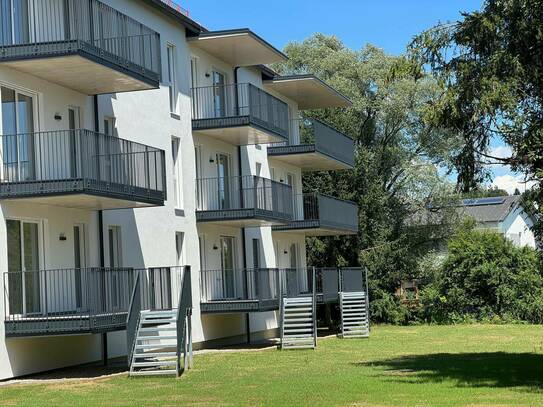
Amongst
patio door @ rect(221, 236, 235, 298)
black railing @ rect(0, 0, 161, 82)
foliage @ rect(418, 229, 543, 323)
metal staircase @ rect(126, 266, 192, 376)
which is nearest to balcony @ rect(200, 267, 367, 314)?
patio door @ rect(221, 236, 235, 298)

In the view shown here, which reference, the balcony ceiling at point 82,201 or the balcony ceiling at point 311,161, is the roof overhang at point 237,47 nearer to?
the balcony ceiling at point 311,161

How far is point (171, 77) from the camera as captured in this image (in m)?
30.3

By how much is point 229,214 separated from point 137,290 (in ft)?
27.2

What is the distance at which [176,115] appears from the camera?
30.4 m

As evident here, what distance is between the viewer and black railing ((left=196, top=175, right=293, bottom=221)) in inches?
1238

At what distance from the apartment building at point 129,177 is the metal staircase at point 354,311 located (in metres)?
2.87

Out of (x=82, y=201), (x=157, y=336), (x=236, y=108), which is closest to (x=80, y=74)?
(x=82, y=201)

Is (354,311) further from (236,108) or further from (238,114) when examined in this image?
(236,108)

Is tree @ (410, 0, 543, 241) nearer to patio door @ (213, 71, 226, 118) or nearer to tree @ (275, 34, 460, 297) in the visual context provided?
patio door @ (213, 71, 226, 118)

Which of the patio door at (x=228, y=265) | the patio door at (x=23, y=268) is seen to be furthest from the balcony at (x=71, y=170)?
the patio door at (x=228, y=265)

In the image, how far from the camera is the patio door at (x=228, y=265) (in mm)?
33219

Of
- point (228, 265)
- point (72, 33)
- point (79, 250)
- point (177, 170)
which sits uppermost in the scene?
point (72, 33)

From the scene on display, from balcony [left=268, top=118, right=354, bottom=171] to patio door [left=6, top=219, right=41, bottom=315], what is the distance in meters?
18.0

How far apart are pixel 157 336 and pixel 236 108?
11737 millimetres
